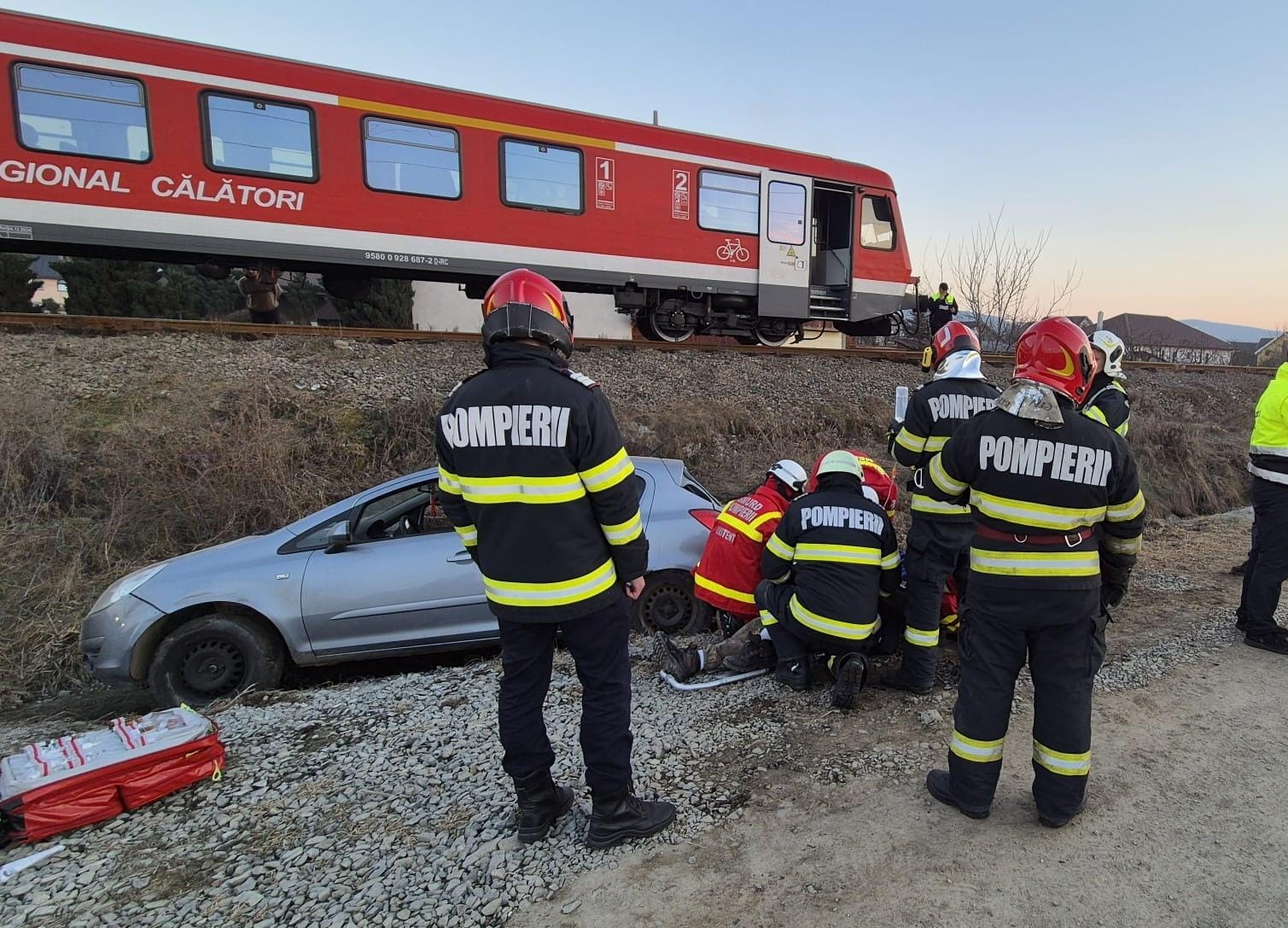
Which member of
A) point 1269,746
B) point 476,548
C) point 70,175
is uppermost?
point 70,175

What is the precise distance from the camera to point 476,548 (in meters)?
2.52

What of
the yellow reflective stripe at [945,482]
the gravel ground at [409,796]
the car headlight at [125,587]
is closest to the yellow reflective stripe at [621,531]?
the gravel ground at [409,796]

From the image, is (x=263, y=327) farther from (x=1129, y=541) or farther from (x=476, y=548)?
(x=1129, y=541)

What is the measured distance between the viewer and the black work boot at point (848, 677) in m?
3.46

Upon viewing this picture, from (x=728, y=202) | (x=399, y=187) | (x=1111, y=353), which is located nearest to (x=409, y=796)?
(x=1111, y=353)

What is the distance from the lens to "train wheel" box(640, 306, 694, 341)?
10375 mm

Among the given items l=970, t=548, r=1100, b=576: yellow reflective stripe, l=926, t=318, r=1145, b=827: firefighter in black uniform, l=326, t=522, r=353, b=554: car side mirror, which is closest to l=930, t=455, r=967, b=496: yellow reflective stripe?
l=926, t=318, r=1145, b=827: firefighter in black uniform

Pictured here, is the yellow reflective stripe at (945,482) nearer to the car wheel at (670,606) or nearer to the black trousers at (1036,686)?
the black trousers at (1036,686)

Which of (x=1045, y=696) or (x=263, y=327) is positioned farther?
(x=263, y=327)

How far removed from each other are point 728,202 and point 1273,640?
7.93 m

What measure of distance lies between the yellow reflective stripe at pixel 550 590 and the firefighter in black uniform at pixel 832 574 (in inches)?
58.5

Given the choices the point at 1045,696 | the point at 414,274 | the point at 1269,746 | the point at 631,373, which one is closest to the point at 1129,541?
the point at 1045,696

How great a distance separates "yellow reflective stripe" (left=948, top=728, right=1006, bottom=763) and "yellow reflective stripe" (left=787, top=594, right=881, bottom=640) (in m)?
0.87

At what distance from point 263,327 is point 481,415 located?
7.47 meters
